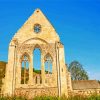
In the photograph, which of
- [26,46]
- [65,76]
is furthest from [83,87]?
[26,46]

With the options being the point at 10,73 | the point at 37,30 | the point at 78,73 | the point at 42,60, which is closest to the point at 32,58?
the point at 42,60

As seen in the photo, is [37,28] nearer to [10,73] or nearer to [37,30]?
[37,30]

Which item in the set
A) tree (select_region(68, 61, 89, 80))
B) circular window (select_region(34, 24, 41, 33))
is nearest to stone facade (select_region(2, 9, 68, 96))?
circular window (select_region(34, 24, 41, 33))

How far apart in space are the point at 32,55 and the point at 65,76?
Answer: 456 cm

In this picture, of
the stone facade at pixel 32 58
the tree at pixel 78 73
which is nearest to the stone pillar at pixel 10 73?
the stone facade at pixel 32 58

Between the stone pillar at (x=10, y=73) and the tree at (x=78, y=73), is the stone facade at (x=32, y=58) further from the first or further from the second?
the tree at (x=78, y=73)

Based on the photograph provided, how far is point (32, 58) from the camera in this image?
75.4 feet

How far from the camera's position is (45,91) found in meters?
21.8

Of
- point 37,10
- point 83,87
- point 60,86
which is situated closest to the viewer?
point 60,86

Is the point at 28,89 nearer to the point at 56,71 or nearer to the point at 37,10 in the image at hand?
the point at 56,71

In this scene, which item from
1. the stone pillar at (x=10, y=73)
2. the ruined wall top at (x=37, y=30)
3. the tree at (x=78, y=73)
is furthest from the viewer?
the tree at (x=78, y=73)

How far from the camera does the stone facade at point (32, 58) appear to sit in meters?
21.8

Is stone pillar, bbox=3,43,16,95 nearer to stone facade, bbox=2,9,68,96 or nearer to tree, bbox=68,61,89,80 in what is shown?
stone facade, bbox=2,9,68,96

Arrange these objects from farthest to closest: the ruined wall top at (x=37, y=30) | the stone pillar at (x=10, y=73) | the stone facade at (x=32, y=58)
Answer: the ruined wall top at (x=37, y=30), the stone facade at (x=32, y=58), the stone pillar at (x=10, y=73)
